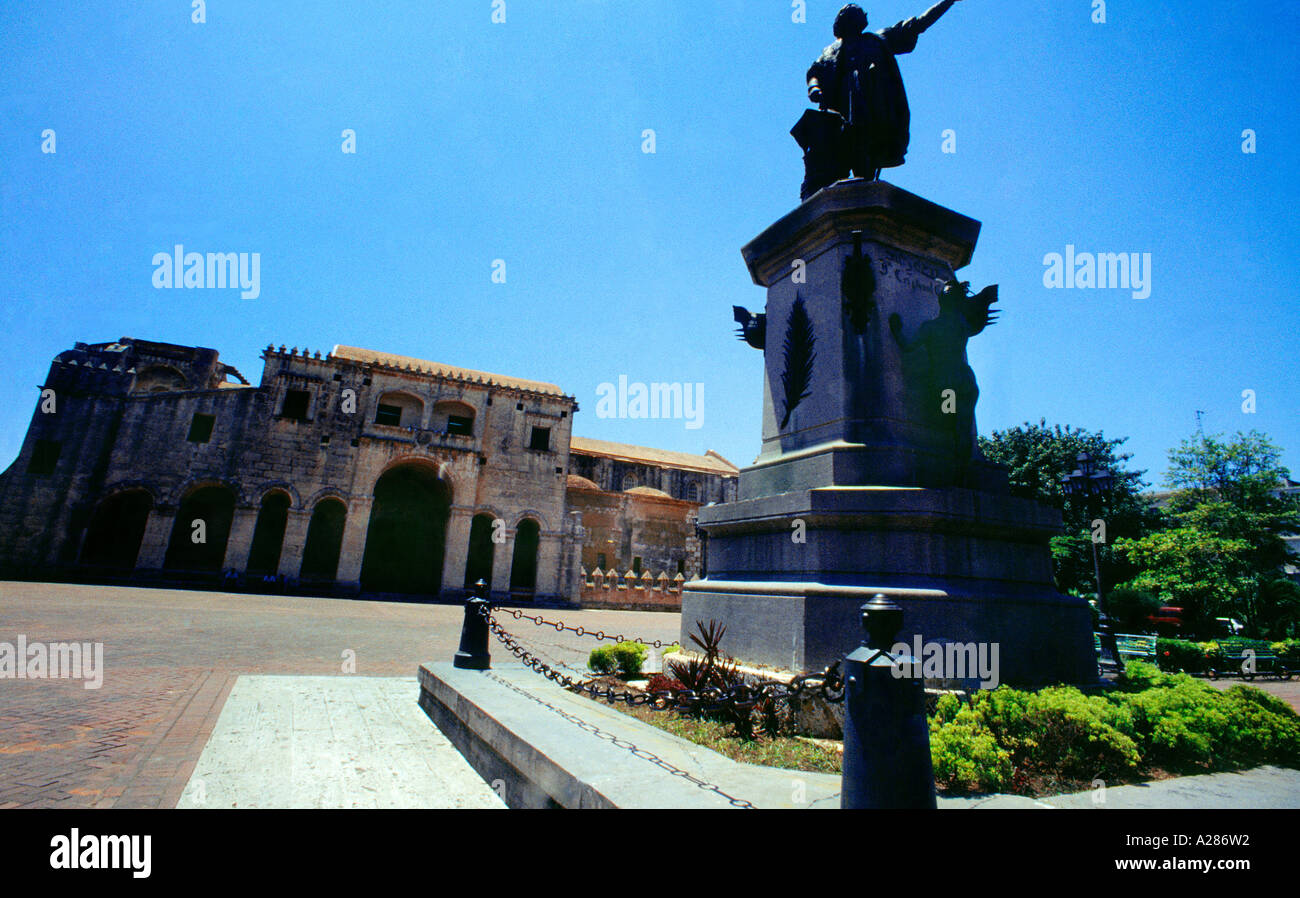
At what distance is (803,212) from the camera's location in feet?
18.2

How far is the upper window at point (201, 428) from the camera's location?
1005 inches

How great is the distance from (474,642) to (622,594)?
78.6 feet

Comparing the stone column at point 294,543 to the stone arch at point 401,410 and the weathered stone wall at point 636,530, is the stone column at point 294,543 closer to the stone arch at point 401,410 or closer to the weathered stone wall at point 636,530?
the stone arch at point 401,410

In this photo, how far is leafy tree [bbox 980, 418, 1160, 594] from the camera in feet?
92.7

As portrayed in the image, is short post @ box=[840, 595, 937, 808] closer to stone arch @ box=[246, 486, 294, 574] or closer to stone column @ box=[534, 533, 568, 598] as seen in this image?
stone column @ box=[534, 533, 568, 598]

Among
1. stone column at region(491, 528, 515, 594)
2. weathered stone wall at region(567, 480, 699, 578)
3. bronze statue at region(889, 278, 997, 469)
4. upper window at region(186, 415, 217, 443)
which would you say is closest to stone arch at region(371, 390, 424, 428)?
upper window at region(186, 415, 217, 443)

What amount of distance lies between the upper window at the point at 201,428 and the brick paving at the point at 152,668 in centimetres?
952

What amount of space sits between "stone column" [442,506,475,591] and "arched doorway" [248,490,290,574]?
24.9 ft

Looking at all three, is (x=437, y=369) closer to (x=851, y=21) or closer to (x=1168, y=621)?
(x=851, y=21)

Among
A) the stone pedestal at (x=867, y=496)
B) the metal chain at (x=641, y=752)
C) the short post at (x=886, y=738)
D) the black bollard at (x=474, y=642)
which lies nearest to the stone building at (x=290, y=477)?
the black bollard at (x=474, y=642)

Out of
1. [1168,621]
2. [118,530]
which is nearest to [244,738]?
[118,530]

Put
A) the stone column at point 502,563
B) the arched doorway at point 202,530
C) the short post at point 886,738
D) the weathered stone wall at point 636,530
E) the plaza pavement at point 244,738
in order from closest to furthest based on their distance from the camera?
the short post at point 886,738, the plaza pavement at point 244,738, the arched doorway at point 202,530, the stone column at point 502,563, the weathered stone wall at point 636,530

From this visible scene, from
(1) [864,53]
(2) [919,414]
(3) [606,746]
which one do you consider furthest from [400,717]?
(1) [864,53]
